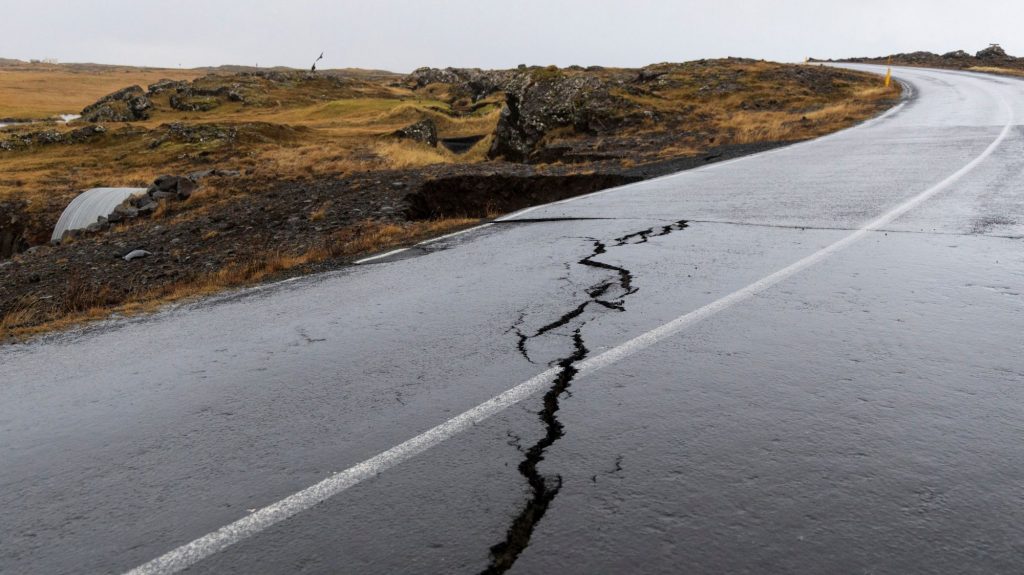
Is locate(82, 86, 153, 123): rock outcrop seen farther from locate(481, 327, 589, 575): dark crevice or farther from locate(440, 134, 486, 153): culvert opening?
locate(481, 327, 589, 575): dark crevice

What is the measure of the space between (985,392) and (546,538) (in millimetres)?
2756

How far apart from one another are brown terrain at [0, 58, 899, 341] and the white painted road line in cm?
479

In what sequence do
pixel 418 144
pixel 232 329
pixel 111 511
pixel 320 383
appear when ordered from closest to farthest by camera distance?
pixel 111 511, pixel 320 383, pixel 232 329, pixel 418 144

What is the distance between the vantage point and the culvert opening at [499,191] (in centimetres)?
1507

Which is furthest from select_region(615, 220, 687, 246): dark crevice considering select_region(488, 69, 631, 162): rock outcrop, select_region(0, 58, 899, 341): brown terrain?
select_region(488, 69, 631, 162): rock outcrop

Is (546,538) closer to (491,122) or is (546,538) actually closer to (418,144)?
(418,144)

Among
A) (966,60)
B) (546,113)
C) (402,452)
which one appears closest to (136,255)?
(402,452)

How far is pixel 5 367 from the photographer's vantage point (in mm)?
5465

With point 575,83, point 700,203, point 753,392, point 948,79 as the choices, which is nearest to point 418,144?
point 575,83

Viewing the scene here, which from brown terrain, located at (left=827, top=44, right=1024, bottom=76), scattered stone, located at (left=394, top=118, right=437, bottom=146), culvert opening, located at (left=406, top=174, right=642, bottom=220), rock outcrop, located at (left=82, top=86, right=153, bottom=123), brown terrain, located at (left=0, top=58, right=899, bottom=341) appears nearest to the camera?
brown terrain, located at (left=0, top=58, right=899, bottom=341)

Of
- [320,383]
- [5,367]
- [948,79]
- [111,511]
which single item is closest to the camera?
[111,511]

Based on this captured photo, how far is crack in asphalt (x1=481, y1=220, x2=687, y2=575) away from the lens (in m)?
2.68

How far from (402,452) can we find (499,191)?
12.8 m

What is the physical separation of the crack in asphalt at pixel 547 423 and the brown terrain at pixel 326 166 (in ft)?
12.5
